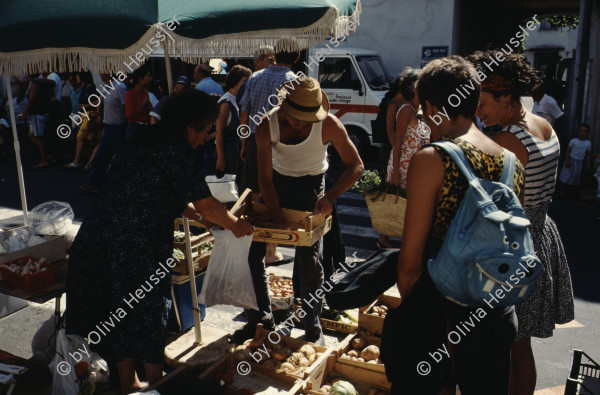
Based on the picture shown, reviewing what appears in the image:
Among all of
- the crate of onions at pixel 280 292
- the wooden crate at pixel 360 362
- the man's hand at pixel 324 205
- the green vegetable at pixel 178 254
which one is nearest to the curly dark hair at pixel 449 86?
the man's hand at pixel 324 205

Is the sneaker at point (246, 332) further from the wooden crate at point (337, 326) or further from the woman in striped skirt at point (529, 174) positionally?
the woman in striped skirt at point (529, 174)

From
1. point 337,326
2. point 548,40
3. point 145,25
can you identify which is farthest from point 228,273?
point 548,40

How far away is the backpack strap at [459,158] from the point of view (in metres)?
2.17

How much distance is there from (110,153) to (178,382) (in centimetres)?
659

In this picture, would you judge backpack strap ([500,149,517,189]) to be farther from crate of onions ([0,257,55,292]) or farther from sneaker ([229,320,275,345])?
crate of onions ([0,257,55,292])

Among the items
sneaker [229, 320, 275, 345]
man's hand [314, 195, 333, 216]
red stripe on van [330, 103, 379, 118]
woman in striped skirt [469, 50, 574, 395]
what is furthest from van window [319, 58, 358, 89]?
woman in striped skirt [469, 50, 574, 395]

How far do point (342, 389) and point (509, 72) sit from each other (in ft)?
6.48

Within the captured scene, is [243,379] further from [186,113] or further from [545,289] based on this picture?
[545,289]

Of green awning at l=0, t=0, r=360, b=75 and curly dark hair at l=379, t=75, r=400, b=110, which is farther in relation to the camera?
curly dark hair at l=379, t=75, r=400, b=110

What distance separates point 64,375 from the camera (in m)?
3.10

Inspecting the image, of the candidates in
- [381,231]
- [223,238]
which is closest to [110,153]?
[381,231]

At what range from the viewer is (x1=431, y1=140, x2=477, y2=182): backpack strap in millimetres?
2168

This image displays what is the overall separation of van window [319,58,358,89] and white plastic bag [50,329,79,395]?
9.51 m

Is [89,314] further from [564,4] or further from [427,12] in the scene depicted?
[564,4]
